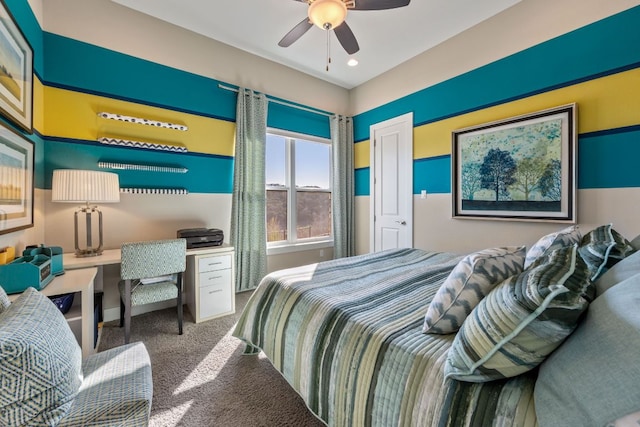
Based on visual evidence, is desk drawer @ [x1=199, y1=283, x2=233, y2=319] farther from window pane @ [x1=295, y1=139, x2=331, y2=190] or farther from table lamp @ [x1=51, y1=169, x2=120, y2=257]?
window pane @ [x1=295, y1=139, x2=331, y2=190]

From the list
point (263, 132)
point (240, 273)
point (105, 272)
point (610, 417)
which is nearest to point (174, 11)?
point (263, 132)

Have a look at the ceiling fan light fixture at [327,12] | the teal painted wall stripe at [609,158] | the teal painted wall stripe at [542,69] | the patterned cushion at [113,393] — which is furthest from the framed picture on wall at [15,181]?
the teal painted wall stripe at [609,158]

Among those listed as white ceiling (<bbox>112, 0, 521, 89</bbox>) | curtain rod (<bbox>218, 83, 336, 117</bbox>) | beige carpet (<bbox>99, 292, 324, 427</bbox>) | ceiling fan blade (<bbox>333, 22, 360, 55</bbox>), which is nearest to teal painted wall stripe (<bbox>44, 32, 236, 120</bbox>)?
curtain rod (<bbox>218, 83, 336, 117</bbox>)

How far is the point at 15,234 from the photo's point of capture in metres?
1.77

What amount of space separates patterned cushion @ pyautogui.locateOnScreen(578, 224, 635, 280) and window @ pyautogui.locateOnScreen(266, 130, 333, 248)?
3209mm

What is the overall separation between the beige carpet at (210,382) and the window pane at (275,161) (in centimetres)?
210

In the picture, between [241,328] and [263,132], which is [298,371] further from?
[263,132]

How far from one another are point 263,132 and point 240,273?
1.87m

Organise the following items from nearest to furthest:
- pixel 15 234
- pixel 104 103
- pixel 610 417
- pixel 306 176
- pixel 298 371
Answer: pixel 610 417 < pixel 298 371 < pixel 15 234 < pixel 104 103 < pixel 306 176

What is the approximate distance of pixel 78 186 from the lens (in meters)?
2.08

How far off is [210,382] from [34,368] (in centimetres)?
117

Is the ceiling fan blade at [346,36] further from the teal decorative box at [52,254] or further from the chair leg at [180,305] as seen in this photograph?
the teal decorative box at [52,254]

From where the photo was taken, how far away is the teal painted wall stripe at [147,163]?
2383 millimetres

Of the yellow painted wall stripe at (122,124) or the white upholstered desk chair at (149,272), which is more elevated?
the yellow painted wall stripe at (122,124)
